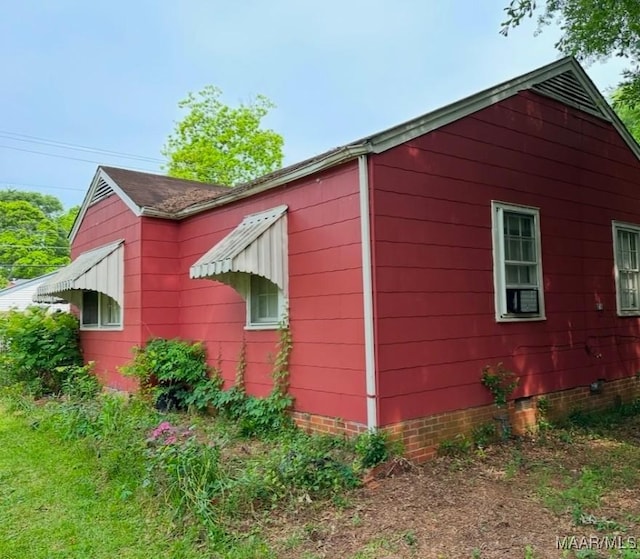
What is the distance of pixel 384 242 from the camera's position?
5273 mm

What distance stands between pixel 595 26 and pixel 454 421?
6232 mm

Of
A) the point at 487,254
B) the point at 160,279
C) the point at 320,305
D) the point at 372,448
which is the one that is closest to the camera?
the point at 372,448

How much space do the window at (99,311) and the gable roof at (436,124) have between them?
2261 mm

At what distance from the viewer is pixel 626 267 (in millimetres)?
8438

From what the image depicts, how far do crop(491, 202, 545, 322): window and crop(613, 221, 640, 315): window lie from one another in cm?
225

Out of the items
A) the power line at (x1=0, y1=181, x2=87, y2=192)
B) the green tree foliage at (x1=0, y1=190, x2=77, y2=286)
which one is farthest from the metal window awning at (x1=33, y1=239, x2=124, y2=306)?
the power line at (x1=0, y1=181, x2=87, y2=192)

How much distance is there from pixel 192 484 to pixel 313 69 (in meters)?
30.5

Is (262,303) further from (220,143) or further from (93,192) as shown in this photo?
(220,143)

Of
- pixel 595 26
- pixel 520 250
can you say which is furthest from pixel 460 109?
pixel 595 26

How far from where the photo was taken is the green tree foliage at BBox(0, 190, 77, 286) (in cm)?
3888

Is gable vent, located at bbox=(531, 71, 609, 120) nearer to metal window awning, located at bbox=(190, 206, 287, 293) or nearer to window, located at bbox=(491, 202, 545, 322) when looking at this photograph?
window, located at bbox=(491, 202, 545, 322)

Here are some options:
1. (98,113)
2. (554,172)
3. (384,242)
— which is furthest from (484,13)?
(98,113)

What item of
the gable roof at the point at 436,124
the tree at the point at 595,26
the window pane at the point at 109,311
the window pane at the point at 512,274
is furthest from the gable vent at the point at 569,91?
the window pane at the point at 109,311

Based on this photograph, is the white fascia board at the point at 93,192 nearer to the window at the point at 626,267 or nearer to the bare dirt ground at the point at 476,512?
the bare dirt ground at the point at 476,512
